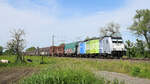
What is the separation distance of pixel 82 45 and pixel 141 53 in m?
11.1

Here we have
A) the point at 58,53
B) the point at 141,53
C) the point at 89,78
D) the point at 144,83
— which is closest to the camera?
the point at 89,78

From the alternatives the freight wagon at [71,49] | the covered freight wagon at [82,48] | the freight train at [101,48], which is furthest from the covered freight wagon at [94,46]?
the freight wagon at [71,49]

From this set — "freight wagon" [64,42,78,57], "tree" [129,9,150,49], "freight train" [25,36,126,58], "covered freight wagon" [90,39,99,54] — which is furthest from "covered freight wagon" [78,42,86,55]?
"tree" [129,9,150,49]

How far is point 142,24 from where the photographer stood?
1641 inches

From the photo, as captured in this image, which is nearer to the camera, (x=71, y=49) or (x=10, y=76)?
(x=10, y=76)

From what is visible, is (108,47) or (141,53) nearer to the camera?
(108,47)

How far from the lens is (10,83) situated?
9.91 meters

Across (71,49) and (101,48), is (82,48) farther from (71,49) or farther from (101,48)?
(101,48)

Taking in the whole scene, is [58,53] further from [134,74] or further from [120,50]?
[134,74]

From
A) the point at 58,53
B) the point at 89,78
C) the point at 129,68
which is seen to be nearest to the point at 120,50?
the point at 129,68

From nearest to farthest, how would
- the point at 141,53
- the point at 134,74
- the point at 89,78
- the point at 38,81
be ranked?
1. the point at 38,81
2. the point at 89,78
3. the point at 134,74
4. the point at 141,53

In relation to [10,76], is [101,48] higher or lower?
higher

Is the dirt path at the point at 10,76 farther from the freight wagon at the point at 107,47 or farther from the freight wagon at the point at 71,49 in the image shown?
the freight wagon at the point at 71,49

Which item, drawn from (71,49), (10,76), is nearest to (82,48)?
(71,49)
